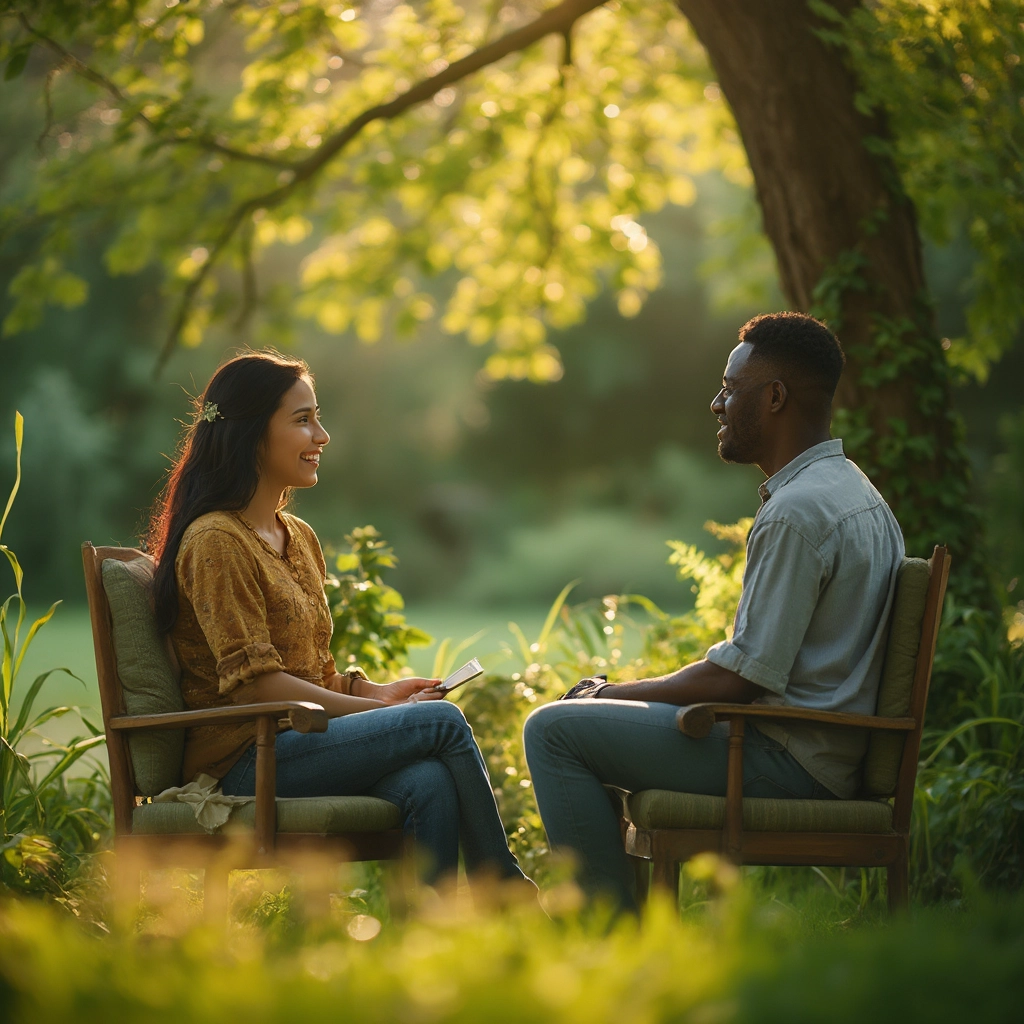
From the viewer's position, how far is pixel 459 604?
25766 millimetres

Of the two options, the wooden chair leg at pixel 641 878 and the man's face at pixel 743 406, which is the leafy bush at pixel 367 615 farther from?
the man's face at pixel 743 406

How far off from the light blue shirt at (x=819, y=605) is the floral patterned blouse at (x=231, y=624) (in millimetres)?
1061

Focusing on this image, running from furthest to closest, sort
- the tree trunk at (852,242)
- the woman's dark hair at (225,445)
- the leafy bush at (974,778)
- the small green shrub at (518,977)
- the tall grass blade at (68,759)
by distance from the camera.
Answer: the tree trunk at (852,242) → the leafy bush at (974,778) → the tall grass blade at (68,759) → the woman's dark hair at (225,445) → the small green shrub at (518,977)

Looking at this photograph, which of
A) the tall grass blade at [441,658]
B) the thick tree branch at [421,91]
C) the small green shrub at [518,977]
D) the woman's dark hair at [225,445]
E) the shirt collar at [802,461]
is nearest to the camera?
the small green shrub at [518,977]

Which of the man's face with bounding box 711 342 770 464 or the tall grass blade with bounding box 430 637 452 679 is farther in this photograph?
the tall grass blade with bounding box 430 637 452 679

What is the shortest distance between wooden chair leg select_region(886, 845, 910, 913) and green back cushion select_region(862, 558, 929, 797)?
6.0 inches

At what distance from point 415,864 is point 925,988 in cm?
152

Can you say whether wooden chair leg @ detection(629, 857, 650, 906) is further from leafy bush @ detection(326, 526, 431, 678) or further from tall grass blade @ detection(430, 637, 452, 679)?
tall grass blade @ detection(430, 637, 452, 679)

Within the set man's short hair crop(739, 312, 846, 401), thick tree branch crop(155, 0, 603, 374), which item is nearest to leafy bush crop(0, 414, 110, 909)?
man's short hair crop(739, 312, 846, 401)

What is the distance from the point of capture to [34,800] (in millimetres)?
3111

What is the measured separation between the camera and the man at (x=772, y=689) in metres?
2.50

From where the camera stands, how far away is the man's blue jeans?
2.57 m

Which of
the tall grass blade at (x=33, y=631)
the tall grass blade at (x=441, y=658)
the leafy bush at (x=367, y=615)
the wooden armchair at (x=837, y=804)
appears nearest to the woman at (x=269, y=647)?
the tall grass blade at (x=33, y=631)

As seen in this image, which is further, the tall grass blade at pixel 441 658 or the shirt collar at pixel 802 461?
the tall grass blade at pixel 441 658
